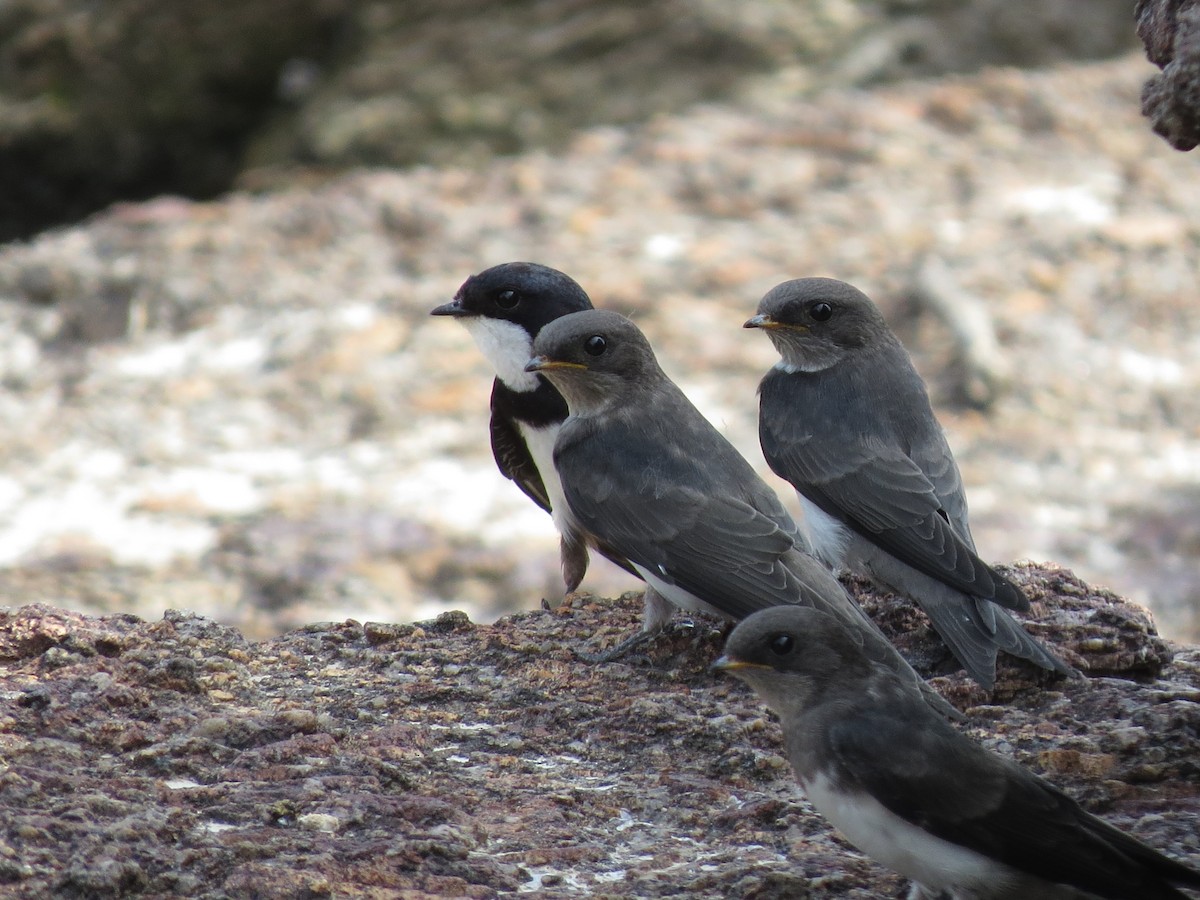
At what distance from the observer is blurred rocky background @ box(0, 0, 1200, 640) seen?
31.0ft

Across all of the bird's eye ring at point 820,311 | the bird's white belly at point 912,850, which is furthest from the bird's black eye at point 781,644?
the bird's eye ring at point 820,311

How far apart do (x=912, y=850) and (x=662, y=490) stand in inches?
86.2

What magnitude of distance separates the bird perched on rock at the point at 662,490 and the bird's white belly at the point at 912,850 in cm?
111

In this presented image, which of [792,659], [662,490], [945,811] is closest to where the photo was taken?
[945,811]

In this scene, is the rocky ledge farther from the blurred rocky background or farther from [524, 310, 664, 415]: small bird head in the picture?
the blurred rocky background

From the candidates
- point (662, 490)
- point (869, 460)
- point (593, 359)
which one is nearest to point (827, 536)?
point (869, 460)

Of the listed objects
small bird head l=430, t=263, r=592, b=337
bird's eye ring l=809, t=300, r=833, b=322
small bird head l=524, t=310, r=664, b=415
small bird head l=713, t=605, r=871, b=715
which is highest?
bird's eye ring l=809, t=300, r=833, b=322

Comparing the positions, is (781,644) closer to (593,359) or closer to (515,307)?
(593,359)

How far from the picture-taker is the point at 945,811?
3895mm

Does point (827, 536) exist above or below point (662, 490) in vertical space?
above

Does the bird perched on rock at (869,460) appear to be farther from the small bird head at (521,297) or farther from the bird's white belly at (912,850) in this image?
the bird's white belly at (912,850)

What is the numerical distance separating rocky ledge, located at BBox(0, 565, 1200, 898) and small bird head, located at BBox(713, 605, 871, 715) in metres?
0.40

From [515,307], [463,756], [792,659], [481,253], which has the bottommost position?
[463,756]

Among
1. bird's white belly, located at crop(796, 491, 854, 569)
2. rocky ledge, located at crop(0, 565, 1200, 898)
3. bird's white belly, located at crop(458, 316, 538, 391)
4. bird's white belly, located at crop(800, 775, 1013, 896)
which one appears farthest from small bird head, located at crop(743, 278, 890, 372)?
bird's white belly, located at crop(800, 775, 1013, 896)
